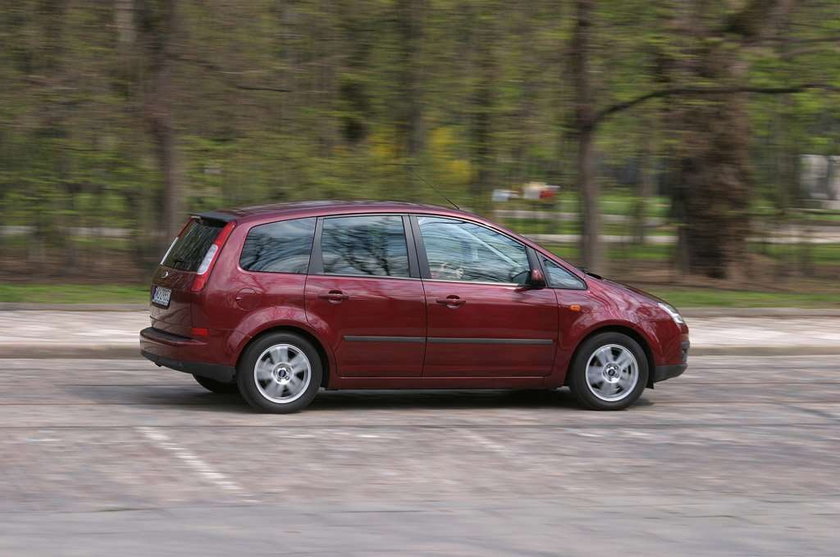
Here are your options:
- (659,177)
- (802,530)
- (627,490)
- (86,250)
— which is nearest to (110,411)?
(627,490)

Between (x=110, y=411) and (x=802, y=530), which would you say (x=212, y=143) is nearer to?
(x=110, y=411)

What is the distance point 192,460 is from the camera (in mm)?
7898

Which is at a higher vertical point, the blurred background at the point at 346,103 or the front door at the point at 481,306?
the blurred background at the point at 346,103

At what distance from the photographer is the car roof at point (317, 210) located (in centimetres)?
981

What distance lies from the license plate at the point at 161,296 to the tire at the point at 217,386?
0.79 m

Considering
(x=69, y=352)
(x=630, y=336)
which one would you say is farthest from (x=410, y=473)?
(x=69, y=352)

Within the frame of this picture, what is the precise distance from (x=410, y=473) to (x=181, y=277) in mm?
2860

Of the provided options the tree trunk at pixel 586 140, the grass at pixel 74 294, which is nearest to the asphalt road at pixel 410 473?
the grass at pixel 74 294

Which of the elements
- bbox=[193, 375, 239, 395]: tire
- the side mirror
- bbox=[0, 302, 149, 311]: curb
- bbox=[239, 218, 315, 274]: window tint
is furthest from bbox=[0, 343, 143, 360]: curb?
the side mirror

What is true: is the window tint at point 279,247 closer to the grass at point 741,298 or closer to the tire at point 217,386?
the tire at point 217,386

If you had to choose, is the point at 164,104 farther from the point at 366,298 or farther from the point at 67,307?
the point at 366,298

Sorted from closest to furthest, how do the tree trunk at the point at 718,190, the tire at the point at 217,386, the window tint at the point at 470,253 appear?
the window tint at the point at 470,253 < the tire at the point at 217,386 < the tree trunk at the point at 718,190

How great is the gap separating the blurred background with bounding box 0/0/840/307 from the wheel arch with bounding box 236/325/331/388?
8162mm

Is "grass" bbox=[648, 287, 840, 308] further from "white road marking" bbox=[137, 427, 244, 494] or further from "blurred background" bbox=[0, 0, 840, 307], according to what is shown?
"white road marking" bbox=[137, 427, 244, 494]
